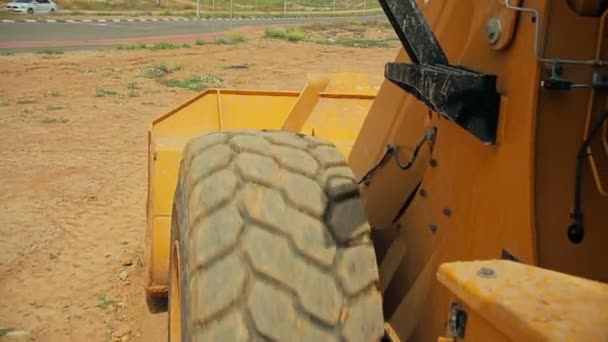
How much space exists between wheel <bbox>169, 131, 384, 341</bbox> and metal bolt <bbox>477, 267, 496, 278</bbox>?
2.11 ft

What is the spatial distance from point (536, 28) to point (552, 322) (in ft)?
2.21

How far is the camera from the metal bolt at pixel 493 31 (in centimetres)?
174

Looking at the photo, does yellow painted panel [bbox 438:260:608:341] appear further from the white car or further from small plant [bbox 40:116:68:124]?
the white car

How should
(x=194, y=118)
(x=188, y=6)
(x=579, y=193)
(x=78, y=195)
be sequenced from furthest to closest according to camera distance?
1. (x=188, y=6)
2. (x=78, y=195)
3. (x=194, y=118)
4. (x=579, y=193)

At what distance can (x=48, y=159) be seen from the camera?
8734mm

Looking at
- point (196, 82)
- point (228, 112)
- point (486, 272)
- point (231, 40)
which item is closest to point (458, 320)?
point (486, 272)

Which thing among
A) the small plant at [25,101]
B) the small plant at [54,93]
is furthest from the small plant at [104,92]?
the small plant at [25,101]

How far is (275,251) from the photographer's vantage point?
198cm

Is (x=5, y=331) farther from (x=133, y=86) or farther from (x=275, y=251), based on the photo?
(x=133, y=86)

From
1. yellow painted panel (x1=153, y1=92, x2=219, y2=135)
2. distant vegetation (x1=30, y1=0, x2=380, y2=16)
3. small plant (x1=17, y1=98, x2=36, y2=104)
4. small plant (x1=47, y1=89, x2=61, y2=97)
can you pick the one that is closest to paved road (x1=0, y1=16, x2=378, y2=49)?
small plant (x1=47, y1=89, x2=61, y2=97)

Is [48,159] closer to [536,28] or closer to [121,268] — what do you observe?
[121,268]

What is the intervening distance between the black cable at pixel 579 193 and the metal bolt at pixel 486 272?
1.18ft

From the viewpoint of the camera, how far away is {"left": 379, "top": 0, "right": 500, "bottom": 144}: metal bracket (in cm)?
173

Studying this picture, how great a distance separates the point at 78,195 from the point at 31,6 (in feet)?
141
